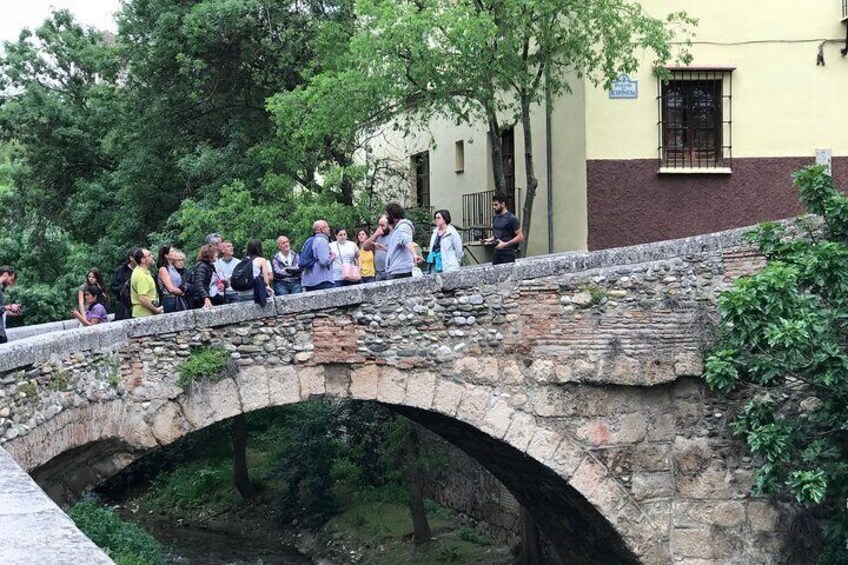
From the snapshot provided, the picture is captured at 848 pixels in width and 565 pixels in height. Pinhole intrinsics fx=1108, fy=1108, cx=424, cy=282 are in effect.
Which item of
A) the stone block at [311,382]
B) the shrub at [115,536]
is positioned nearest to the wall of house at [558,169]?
the stone block at [311,382]

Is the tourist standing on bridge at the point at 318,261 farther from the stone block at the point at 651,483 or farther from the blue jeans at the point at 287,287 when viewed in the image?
the stone block at the point at 651,483

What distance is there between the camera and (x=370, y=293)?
9.06m

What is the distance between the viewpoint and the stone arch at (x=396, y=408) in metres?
8.12

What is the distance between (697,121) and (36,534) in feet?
35.5

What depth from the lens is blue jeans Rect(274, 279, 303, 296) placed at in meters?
9.82

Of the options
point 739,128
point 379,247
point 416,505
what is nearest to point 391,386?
point 379,247

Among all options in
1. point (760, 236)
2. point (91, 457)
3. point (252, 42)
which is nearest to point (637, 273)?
point (760, 236)

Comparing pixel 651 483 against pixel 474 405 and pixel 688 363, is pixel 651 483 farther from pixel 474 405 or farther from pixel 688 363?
pixel 474 405

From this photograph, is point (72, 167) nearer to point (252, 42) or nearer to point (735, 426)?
point (252, 42)

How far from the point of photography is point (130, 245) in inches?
680

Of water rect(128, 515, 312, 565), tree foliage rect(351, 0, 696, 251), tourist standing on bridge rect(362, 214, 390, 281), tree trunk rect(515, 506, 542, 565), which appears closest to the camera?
tourist standing on bridge rect(362, 214, 390, 281)

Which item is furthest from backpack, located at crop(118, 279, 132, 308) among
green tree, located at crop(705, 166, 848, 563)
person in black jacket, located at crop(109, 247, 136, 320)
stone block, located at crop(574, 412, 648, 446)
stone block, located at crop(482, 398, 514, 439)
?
green tree, located at crop(705, 166, 848, 563)

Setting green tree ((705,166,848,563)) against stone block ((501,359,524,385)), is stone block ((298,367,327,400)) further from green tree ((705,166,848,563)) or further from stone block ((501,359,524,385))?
green tree ((705,166,848,563))

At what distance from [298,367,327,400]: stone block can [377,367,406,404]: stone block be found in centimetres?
47
